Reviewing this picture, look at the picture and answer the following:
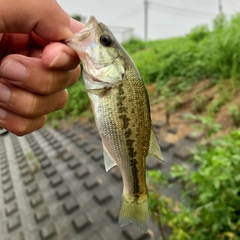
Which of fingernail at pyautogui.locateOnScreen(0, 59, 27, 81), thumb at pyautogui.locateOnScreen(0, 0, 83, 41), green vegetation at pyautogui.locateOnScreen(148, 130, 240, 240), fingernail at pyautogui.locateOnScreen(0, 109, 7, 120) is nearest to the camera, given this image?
thumb at pyautogui.locateOnScreen(0, 0, 83, 41)

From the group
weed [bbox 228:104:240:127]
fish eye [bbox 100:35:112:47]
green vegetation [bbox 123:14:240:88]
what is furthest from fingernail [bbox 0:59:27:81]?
green vegetation [bbox 123:14:240:88]

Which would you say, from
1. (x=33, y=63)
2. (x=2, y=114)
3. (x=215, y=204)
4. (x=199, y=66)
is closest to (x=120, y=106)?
(x=33, y=63)

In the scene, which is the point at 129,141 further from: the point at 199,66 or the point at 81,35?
the point at 199,66

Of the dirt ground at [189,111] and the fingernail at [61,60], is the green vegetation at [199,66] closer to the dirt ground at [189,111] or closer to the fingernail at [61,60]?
the dirt ground at [189,111]

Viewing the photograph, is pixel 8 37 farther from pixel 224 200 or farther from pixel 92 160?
pixel 92 160

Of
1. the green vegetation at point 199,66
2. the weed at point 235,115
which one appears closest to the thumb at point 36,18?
the weed at point 235,115

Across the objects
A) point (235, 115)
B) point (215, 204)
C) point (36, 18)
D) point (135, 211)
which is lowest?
point (235, 115)

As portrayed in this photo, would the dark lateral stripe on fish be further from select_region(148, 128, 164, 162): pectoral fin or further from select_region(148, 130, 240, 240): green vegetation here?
select_region(148, 130, 240, 240): green vegetation
